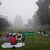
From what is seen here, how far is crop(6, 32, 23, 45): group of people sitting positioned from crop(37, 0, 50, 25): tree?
0.44 meters

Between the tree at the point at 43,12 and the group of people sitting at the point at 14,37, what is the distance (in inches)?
17.3

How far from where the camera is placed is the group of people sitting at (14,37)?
266cm

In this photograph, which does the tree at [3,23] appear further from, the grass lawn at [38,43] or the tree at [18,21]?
the grass lawn at [38,43]

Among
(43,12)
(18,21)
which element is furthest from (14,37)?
(43,12)

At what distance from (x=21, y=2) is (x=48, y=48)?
0.89 m

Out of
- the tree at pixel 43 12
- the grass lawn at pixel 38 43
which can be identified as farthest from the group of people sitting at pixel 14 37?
the tree at pixel 43 12

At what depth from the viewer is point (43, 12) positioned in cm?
271

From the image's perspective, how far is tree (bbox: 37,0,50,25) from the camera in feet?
8.81

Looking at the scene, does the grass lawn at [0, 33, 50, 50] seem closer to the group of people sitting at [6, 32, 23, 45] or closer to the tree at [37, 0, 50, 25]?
the group of people sitting at [6, 32, 23, 45]

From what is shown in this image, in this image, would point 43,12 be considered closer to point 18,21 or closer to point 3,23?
point 18,21

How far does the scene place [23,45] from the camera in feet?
8.68

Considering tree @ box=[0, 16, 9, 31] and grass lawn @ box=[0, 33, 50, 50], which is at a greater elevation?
tree @ box=[0, 16, 9, 31]

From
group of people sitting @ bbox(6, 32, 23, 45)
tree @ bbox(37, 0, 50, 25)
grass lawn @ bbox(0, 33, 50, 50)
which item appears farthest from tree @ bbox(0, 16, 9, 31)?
tree @ bbox(37, 0, 50, 25)

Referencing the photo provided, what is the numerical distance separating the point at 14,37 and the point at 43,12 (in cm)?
65
